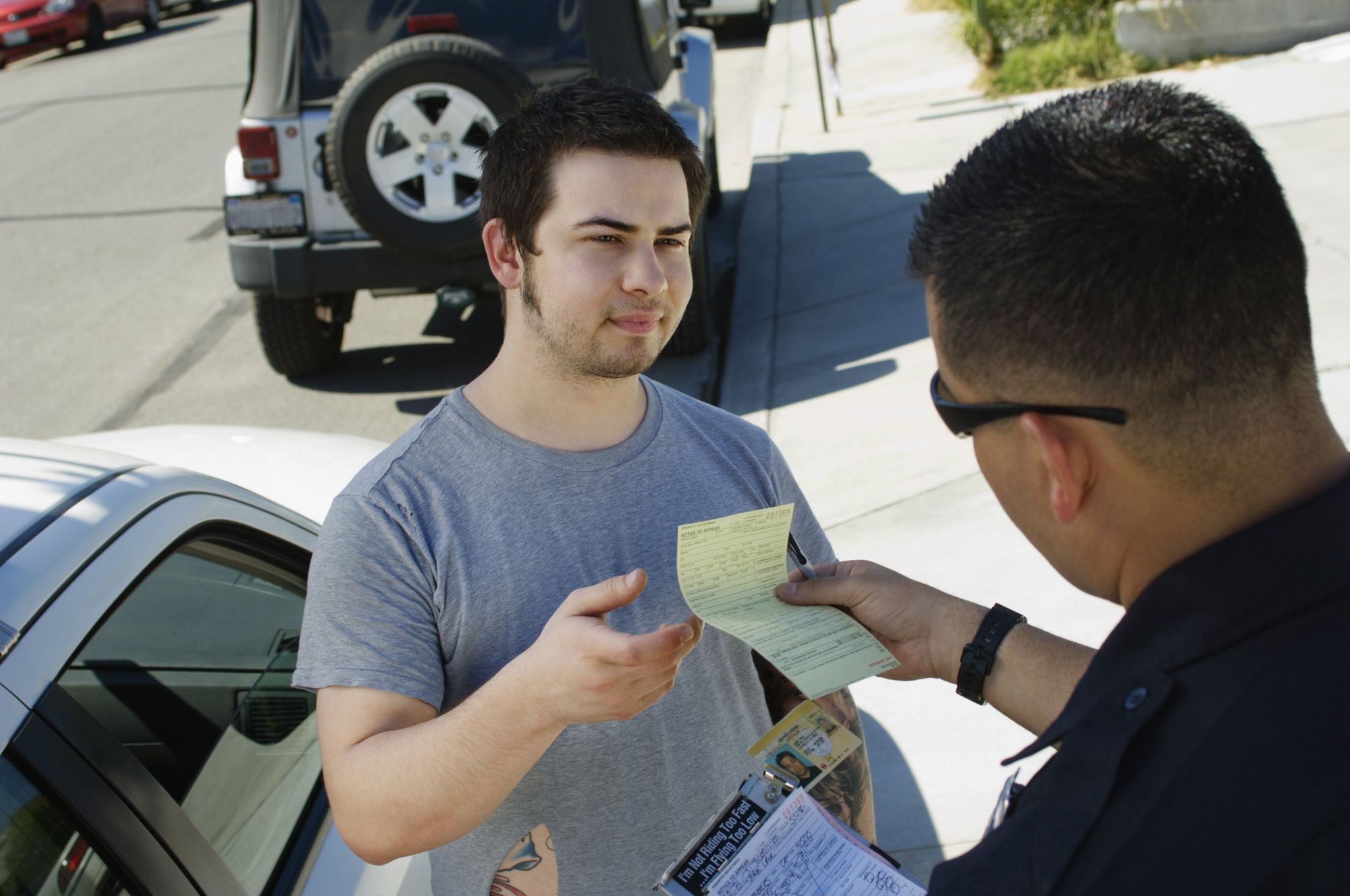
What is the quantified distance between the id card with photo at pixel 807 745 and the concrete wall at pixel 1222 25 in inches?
427

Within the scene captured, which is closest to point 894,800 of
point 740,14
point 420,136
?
point 420,136

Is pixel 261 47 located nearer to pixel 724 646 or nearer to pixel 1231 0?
pixel 724 646

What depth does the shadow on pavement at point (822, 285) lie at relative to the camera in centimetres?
647

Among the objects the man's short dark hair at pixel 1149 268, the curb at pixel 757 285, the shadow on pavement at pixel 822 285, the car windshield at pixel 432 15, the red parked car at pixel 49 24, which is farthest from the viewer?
the red parked car at pixel 49 24

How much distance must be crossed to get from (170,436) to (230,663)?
118cm

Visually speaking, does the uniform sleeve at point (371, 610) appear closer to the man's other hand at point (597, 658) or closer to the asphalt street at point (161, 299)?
the man's other hand at point (597, 658)

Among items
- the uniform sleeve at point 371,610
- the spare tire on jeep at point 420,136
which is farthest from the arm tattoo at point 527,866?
the spare tire on jeep at point 420,136

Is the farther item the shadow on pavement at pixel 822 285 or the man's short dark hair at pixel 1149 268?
the shadow on pavement at pixel 822 285

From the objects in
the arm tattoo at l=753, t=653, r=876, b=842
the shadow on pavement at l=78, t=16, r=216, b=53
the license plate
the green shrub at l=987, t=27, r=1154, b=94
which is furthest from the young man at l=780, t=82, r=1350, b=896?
the shadow on pavement at l=78, t=16, r=216, b=53

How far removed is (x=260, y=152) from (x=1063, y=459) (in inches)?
218

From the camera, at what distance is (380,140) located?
5559 millimetres

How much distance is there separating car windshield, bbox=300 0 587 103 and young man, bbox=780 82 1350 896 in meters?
5.02

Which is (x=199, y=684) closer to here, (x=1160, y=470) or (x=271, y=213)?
(x=1160, y=470)

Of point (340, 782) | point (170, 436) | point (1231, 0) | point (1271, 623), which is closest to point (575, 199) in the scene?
point (340, 782)
